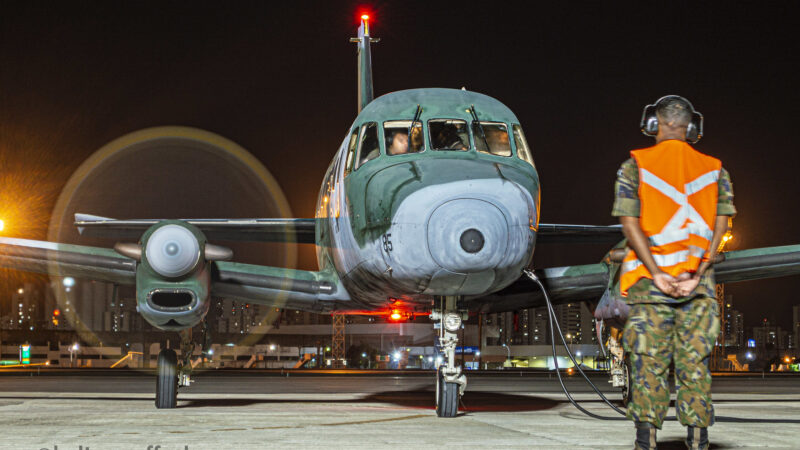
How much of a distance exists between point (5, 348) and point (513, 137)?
424ft

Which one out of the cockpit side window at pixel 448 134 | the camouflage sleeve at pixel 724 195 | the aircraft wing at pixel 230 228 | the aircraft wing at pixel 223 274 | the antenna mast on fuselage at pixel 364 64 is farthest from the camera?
the antenna mast on fuselage at pixel 364 64

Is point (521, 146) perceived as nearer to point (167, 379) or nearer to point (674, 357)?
point (674, 357)

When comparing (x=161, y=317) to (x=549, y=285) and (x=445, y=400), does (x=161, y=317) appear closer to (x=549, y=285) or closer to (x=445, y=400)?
(x=445, y=400)

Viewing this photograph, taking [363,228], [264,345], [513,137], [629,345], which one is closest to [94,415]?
[363,228]

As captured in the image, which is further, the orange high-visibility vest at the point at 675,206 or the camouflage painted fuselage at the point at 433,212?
the camouflage painted fuselage at the point at 433,212

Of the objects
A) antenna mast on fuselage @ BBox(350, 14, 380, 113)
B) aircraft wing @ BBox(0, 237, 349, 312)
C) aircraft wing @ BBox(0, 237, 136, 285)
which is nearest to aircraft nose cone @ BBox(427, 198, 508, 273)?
aircraft wing @ BBox(0, 237, 349, 312)

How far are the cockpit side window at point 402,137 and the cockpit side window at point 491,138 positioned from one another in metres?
0.67

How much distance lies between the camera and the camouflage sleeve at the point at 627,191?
448cm

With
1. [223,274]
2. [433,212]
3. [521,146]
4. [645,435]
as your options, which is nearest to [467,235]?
[433,212]

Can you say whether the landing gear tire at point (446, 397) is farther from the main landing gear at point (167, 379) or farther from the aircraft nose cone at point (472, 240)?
the main landing gear at point (167, 379)

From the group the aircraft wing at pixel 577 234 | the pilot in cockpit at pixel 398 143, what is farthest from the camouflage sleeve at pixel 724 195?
the aircraft wing at pixel 577 234

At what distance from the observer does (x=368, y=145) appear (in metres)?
10.2

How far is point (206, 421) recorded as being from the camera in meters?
8.98

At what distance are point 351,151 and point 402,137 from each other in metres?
1.05
